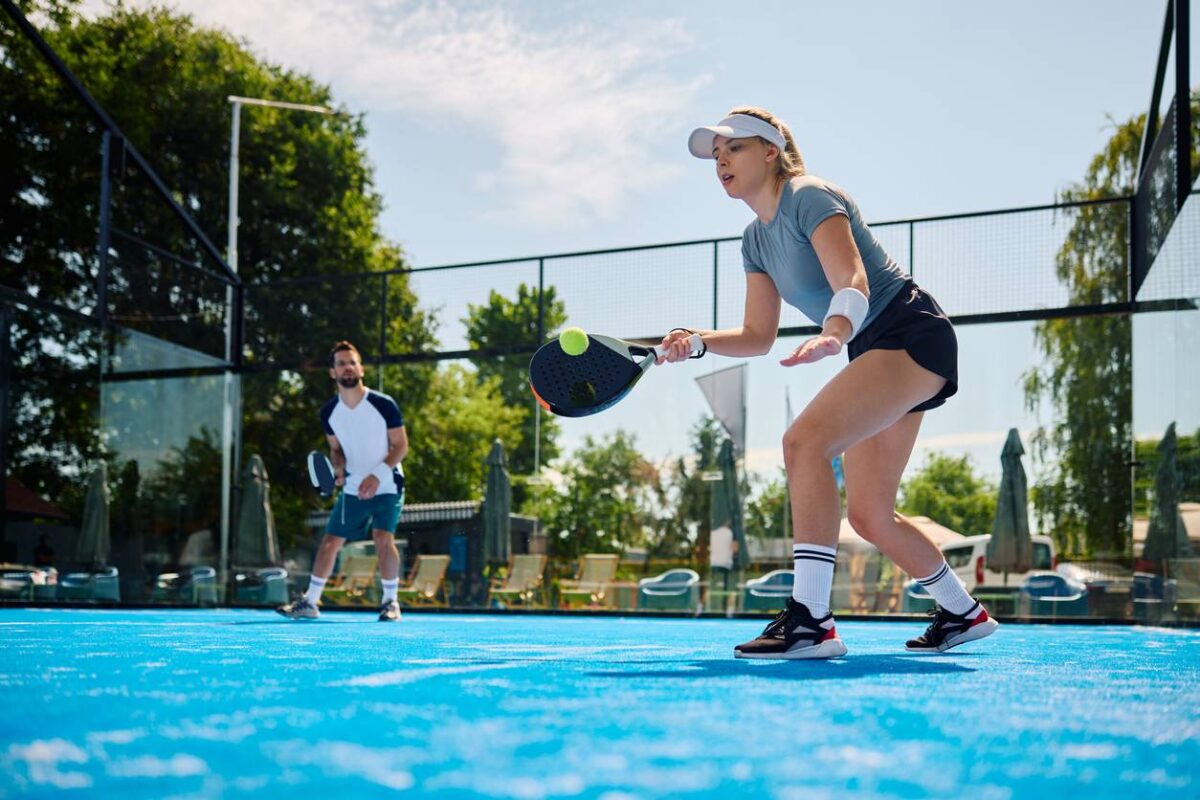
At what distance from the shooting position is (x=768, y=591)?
12.9 m

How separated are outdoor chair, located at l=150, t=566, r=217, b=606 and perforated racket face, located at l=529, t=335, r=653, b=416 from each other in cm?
1076

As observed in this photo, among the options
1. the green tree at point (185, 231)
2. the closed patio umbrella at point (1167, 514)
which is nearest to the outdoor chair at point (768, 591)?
the closed patio umbrella at point (1167, 514)

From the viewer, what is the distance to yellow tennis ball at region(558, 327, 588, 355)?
398 cm

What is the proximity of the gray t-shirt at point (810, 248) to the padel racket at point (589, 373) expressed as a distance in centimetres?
40

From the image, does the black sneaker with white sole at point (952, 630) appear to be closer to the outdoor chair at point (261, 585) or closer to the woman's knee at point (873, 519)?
the woman's knee at point (873, 519)

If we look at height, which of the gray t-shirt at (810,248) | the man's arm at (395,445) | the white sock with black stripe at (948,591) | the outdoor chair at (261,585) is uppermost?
the gray t-shirt at (810,248)

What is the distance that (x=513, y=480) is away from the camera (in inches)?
576

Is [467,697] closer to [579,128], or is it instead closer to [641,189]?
[641,189]

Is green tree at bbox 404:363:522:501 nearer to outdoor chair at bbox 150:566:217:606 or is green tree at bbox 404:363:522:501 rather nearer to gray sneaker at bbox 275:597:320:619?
outdoor chair at bbox 150:566:217:606

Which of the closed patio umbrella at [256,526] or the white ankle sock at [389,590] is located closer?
the white ankle sock at [389,590]

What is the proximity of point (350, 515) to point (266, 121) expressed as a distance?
18894 mm

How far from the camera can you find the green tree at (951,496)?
41.5 ft

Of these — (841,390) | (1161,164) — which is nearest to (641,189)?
(1161,164)

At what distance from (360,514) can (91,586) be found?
675cm
